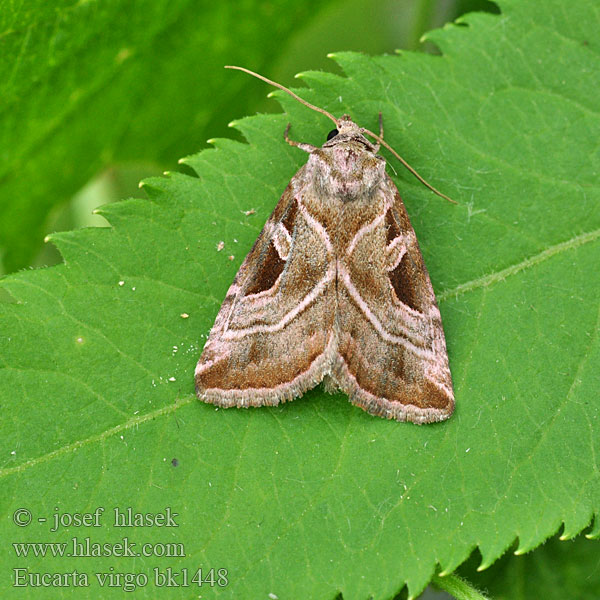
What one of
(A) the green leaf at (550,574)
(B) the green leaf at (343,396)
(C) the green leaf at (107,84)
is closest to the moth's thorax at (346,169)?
(B) the green leaf at (343,396)

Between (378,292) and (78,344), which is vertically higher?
(78,344)

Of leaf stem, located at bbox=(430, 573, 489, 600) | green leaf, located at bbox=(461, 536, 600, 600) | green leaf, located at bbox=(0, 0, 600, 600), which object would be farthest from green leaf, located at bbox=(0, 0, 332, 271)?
green leaf, located at bbox=(461, 536, 600, 600)

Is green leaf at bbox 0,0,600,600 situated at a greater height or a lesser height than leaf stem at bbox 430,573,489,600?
greater

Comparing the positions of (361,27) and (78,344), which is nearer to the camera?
(78,344)

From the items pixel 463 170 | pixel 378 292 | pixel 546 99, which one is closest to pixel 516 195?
pixel 463 170

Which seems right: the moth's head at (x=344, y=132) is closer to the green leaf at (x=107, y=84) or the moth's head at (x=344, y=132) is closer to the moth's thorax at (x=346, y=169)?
the moth's thorax at (x=346, y=169)

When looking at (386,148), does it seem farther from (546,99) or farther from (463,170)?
(546,99)

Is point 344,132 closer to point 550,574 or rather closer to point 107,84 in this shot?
point 107,84

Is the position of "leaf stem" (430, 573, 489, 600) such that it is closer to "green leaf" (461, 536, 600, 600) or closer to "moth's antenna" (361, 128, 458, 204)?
"green leaf" (461, 536, 600, 600)
